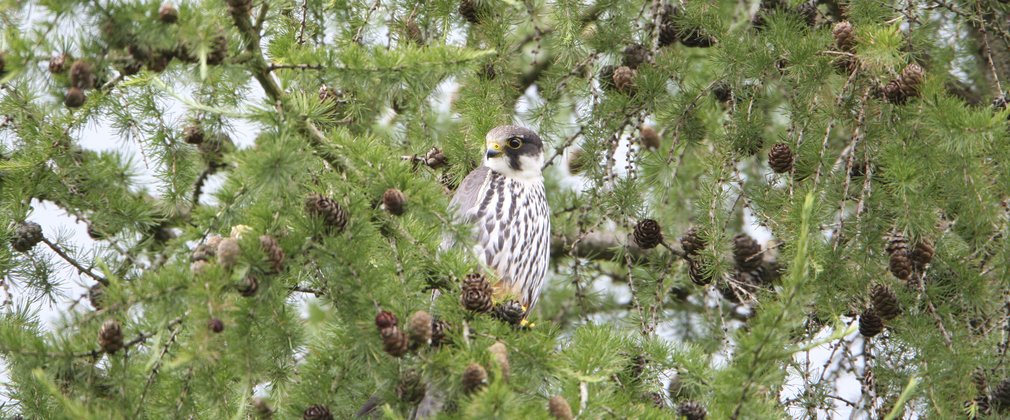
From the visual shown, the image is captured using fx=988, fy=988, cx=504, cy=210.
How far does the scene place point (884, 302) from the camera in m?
2.75

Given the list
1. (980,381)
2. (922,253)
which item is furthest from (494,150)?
(980,381)

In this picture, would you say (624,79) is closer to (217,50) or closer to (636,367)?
(636,367)

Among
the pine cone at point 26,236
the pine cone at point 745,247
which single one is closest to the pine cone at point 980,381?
the pine cone at point 745,247

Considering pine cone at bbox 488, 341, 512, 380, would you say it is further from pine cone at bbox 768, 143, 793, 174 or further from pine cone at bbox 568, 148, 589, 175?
pine cone at bbox 568, 148, 589, 175

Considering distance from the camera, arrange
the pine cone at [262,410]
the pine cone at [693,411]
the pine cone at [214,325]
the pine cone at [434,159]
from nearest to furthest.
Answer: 1. the pine cone at [214,325]
2. the pine cone at [693,411]
3. the pine cone at [262,410]
4. the pine cone at [434,159]

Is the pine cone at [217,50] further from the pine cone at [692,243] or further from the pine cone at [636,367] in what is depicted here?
the pine cone at [692,243]

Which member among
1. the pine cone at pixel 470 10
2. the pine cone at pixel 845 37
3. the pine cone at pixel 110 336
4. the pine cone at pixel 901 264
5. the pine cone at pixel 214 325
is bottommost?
the pine cone at pixel 110 336

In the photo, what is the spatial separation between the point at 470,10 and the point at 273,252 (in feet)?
5.39

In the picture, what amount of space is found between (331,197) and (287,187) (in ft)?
0.39

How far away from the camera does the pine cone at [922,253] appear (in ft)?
8.94

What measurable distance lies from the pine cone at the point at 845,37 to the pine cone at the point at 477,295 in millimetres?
1332

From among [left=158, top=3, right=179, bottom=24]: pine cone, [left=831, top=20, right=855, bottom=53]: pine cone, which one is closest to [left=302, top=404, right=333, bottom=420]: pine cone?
[left=158, top=3, right=179, bottom=24]: pine cone

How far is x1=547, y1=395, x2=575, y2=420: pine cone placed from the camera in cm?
199

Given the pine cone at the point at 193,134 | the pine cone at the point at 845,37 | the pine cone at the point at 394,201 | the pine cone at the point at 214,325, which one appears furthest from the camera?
the pine cone at the point at 193,134
